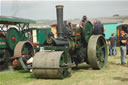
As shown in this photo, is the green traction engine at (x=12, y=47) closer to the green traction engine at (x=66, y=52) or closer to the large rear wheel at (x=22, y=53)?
the large rear wheel at (x=22, y=53)

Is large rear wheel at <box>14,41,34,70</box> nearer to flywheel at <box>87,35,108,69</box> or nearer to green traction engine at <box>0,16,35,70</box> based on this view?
green traction engine at <box>0,16,35,70</box>

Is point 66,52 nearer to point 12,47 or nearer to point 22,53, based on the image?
point 22,53

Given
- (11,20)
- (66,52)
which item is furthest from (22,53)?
(66,52)

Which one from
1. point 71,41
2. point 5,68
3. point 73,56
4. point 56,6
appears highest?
point 56,6

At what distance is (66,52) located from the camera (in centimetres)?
684

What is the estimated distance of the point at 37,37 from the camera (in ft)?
71.7

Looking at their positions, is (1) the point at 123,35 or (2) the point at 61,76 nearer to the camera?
(2) the point at 61,76

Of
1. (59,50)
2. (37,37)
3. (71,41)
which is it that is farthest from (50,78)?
(37,37)

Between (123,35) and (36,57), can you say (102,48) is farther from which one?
(36,57)

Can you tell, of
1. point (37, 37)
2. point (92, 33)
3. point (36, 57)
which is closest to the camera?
point (36, 57)

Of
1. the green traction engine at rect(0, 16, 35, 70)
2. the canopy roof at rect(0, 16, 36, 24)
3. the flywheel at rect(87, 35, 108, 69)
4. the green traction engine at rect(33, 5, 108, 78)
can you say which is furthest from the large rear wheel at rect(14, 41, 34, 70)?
the flywheel at rect(87, 35, 108, 69)

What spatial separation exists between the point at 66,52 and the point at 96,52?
158 cm

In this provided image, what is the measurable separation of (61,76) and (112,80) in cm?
132

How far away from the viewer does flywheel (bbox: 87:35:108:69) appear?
25.1ft
